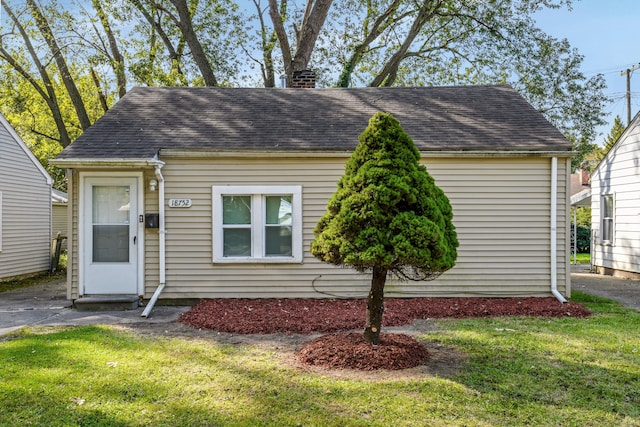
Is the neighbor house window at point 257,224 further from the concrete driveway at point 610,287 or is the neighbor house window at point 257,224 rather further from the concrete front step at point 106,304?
the concrete driveway at point 610,287

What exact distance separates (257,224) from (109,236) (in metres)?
2.54

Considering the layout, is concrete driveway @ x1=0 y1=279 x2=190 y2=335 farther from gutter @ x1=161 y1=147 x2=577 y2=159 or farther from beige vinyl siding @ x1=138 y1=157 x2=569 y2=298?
gutter @ x1=161 y1=147 x2=577 y2=159

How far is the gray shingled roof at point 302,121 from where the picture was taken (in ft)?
26.5

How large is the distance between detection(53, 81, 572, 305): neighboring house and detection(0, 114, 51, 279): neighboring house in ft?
17.8

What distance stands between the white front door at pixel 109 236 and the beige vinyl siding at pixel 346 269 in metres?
0.30

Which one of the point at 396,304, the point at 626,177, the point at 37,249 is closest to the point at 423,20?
the point at 626,177

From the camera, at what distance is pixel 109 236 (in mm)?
7961

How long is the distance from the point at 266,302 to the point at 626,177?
10100 millimetres

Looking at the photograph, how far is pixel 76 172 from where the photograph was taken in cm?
790

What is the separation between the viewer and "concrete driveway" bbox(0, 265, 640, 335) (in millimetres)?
6832

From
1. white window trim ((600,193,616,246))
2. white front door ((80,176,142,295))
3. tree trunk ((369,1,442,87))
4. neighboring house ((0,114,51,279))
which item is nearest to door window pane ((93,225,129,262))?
white front door ((80,176,142,295))

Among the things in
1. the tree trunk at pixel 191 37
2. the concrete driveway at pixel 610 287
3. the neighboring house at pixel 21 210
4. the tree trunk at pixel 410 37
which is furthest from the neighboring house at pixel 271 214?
the tree trunk at pixel 410 37

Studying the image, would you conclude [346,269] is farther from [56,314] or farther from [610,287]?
[610,287]

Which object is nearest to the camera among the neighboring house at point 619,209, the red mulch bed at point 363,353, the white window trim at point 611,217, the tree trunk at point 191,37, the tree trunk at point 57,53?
the red mulch bed at point 363,353
